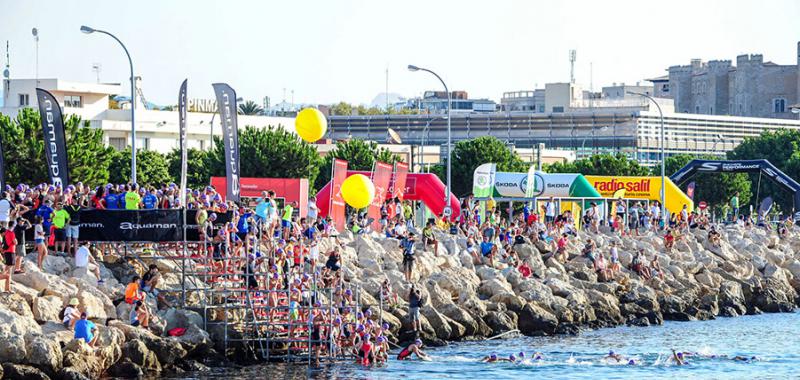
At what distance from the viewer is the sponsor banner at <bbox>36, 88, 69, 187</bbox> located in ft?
Result: 128

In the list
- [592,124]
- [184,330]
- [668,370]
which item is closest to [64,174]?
[184,330]

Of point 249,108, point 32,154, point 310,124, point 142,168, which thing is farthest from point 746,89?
point 310,124

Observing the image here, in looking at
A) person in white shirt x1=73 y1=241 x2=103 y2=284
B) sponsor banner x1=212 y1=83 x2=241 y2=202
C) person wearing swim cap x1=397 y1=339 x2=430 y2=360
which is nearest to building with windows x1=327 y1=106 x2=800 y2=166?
sponsor banner x1=212 y1=83 x2=241 y2=202

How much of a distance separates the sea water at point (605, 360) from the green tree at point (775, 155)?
159 ft

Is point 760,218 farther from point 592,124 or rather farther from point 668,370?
point 592,124

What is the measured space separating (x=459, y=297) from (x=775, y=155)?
63.2m

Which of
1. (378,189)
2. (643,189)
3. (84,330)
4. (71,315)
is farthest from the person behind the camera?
(643,189)

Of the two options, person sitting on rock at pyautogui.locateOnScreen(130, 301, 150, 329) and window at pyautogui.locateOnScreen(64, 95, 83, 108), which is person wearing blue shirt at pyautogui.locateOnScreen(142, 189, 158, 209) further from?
window at pyautogui.locateOnScreen(64, 95, 83, 108)

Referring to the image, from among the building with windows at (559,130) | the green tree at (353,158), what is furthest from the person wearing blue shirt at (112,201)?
the building with windows at (559,130)

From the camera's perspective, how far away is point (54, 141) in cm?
3941

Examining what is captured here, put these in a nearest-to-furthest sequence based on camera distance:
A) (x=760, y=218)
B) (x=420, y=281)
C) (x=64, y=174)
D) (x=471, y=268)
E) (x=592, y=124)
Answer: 1. (x=64, y=174)
2. (x=420, y=281)
3. (x=471, y=268)
4. (x=760, y=218)
5. (x=592, y=124)

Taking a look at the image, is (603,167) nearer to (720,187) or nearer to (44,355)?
(720,187)

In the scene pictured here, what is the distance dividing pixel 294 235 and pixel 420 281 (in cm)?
616

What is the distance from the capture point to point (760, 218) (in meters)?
73.1
